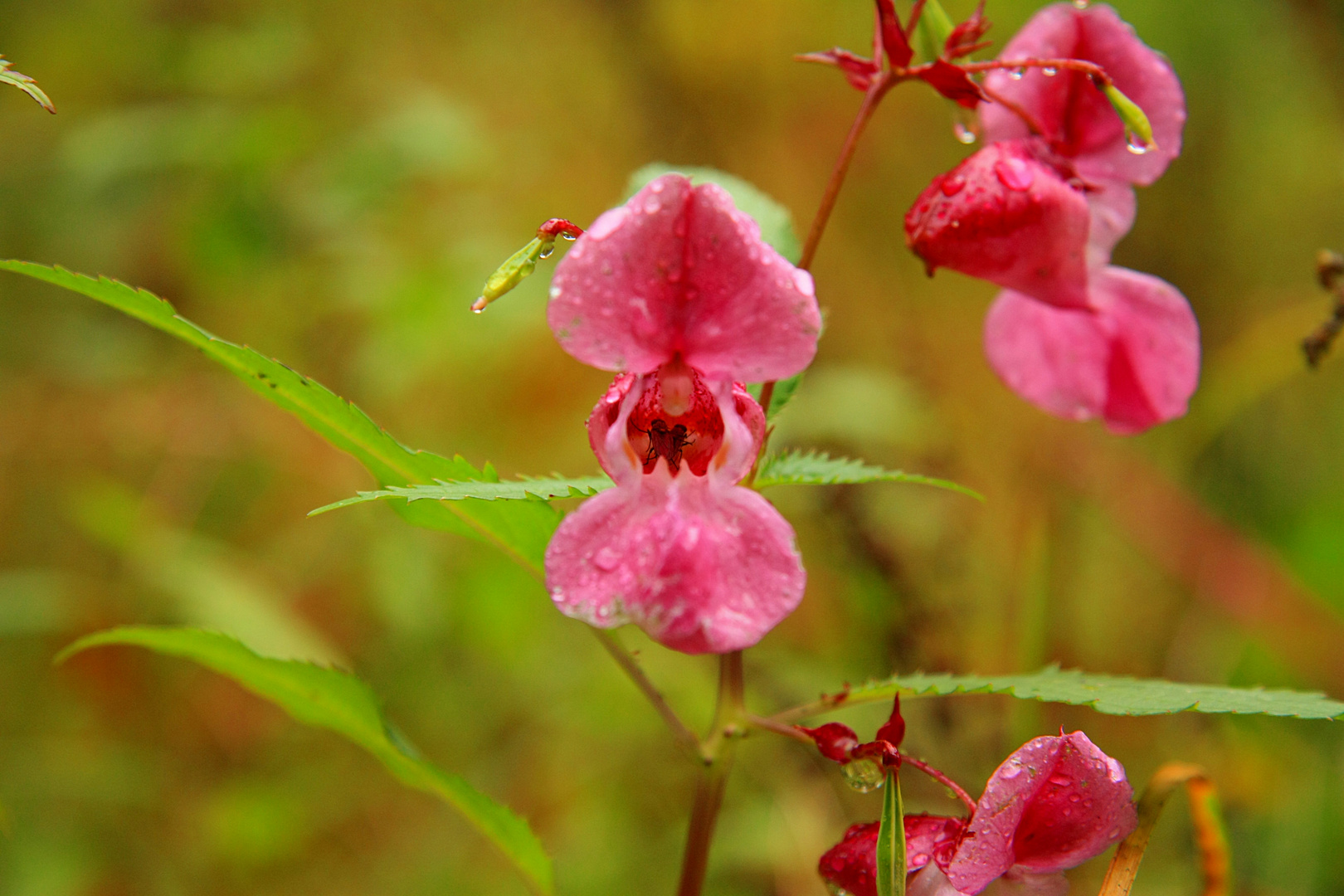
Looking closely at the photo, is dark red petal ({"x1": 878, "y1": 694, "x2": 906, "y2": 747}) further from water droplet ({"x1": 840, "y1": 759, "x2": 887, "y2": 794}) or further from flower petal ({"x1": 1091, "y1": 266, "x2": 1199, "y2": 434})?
flower petal ({"x1": 1091, "y1": 266, "x2": 1199, "y2": 434})

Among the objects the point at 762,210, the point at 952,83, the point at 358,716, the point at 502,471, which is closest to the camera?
the point at 952,83

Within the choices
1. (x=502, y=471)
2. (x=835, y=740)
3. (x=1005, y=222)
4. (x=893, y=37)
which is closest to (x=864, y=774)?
(x=835, y=740)

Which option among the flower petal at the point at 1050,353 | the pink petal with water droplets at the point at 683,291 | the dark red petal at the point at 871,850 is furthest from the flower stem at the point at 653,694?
the flower petal at the point at 1050,353

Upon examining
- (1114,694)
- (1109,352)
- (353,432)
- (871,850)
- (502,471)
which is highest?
(502,471)

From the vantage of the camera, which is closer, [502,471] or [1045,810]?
[1045,810]

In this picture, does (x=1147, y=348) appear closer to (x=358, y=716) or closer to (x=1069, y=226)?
(x=1069, y=226)

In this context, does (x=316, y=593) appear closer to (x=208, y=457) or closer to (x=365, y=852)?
(x=208, y=457)

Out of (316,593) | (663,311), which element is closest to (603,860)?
(316,593)
